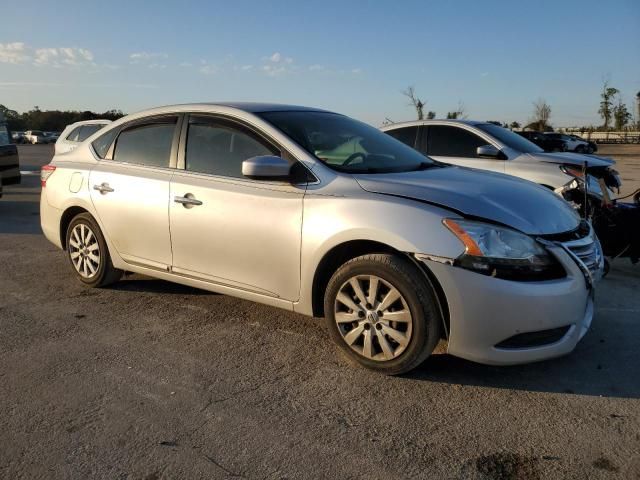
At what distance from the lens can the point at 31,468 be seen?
2492 mm

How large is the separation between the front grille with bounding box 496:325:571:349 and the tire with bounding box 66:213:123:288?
11.3 feet

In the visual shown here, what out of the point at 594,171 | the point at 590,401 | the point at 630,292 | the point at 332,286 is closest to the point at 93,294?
the point at 332,286

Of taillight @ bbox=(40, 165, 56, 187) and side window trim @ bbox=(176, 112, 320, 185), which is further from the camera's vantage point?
taillight @ bbox=(40, 165, 56, 187)

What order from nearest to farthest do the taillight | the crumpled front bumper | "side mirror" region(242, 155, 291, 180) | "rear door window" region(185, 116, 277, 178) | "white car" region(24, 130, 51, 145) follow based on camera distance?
the crumpled front bumper < "side mirror" region(242, 155, 291, 180) < "rear door window" region(185, 116, 277, 178) < the taillight < "white car" region(24, 130, 51, 145)

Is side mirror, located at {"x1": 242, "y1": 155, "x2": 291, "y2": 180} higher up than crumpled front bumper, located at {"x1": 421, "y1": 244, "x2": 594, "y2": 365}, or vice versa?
side mirror, located at {"x1": 242, "y1": 155, "x2": 291, "y2": 180}

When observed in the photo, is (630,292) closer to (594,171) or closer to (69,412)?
(594,171)

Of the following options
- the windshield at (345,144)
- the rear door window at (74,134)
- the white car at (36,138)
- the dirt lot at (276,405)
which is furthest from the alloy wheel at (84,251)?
the white car at (36,138)

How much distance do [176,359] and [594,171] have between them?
6029mm

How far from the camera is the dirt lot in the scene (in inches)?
99.7

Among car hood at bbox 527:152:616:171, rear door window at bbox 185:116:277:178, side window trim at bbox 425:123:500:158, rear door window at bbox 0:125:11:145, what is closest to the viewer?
rear door window at bbox 185:116:277:178

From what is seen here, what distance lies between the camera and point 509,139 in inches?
311

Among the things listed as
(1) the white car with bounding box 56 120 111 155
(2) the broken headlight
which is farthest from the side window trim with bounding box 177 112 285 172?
(1) the white car with bounding box 56 120 111 155

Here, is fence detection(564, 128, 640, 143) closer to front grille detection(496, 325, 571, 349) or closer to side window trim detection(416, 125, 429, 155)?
side window trim detection(416, 125, 429, 155)

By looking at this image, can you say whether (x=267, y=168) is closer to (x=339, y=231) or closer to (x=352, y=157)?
(x=339, y=231)
